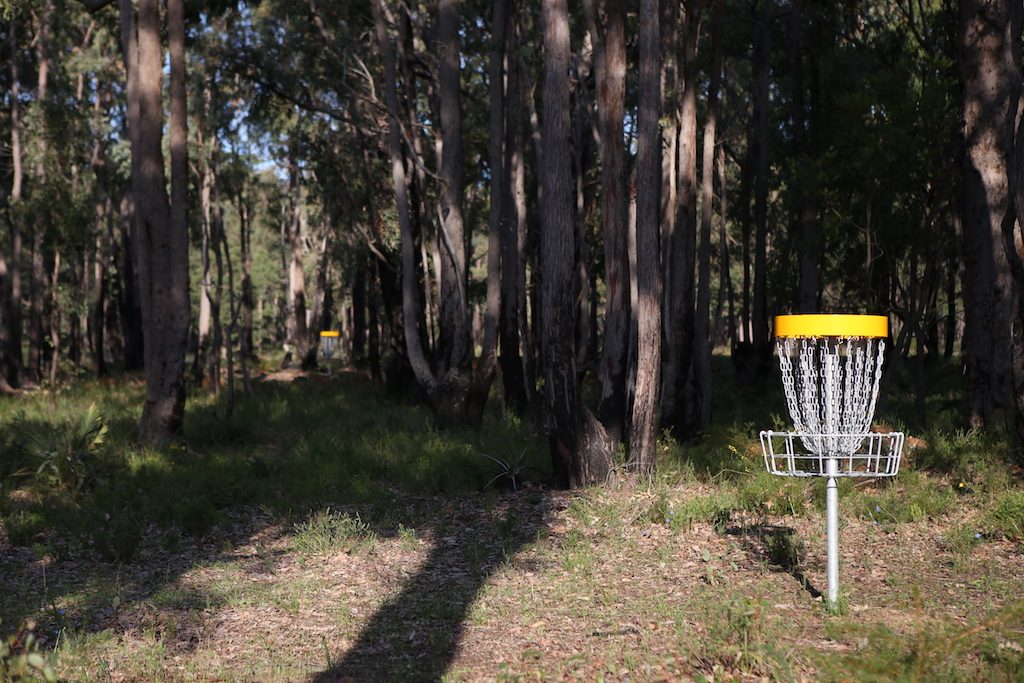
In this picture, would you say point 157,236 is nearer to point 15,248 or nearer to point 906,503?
point 906,503

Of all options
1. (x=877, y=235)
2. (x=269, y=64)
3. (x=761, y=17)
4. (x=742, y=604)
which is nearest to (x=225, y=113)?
(x=269, y=64)

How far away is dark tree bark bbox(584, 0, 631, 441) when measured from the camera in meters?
11.6

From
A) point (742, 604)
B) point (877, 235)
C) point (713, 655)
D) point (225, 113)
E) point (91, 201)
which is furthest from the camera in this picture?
point (91, 201)

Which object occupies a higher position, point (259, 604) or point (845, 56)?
point (845, 56)

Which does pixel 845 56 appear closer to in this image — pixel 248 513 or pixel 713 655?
pixel 248 513

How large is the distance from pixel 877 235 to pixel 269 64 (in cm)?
1396

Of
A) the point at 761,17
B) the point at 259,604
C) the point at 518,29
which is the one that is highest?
the point at 761,17

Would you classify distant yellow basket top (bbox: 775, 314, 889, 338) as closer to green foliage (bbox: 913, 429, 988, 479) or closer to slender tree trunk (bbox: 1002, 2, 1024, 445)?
slender tree trunk (bbox: 1002, 2, 1024, 445)

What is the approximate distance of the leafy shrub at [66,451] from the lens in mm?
11500

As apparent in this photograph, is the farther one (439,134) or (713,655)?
(439,134)

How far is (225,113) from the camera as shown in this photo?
26.6 meters

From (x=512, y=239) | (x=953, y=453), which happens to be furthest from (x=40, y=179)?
(x=953, y=453)

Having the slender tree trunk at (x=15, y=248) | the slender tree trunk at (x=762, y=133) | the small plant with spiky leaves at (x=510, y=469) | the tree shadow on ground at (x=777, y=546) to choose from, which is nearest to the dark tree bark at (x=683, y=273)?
the small plant with spiky leaves at (x=510, y=469)

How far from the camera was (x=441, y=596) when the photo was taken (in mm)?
7641
